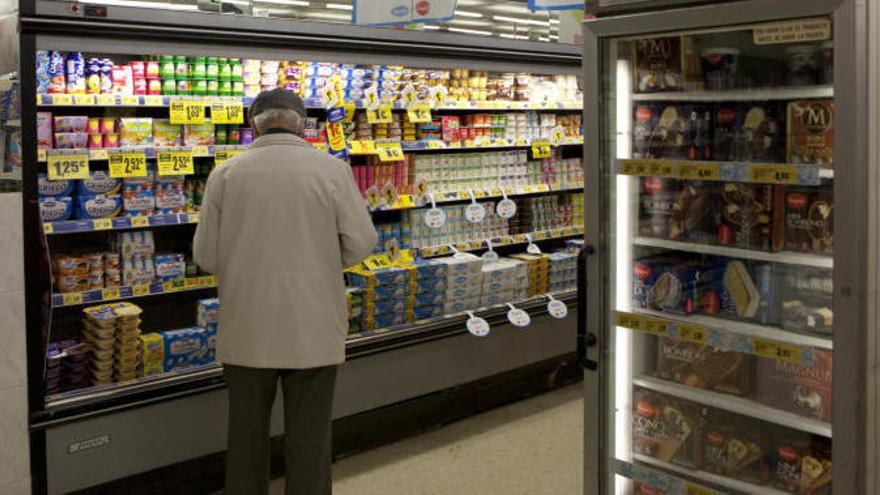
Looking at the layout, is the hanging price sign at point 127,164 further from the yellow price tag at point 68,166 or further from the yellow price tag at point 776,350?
the yellow price tag at point 776,350

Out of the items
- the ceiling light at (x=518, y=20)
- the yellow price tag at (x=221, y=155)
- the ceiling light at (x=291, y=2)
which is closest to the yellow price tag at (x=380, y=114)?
the yellow price tag at (x=221, y=155)

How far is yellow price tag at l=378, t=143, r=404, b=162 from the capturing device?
500 cm

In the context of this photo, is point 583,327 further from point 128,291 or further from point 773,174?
point 128,291

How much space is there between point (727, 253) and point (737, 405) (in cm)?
49

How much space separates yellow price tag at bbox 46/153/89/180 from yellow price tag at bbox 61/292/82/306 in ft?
1.71

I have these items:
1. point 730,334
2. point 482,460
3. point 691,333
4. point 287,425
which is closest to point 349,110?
point 287,425

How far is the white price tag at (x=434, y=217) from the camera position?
528cm

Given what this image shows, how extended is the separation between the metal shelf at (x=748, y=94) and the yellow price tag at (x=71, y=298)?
259 centimetres

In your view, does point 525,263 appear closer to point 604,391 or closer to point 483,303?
point 483,303

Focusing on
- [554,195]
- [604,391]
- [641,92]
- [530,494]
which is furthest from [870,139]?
[554,195]

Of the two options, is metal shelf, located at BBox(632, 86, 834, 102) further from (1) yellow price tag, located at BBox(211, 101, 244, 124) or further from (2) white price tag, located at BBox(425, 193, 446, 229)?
(2) white price tag, located at BBox(425, 193, 446, 229)

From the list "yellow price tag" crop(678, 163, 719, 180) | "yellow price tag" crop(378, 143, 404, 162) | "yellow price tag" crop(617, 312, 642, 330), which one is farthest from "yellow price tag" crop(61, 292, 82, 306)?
"yellow price tag" crop(678, 163, 719, 180)

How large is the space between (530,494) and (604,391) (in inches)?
62.9

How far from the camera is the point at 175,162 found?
4188 millimetres
